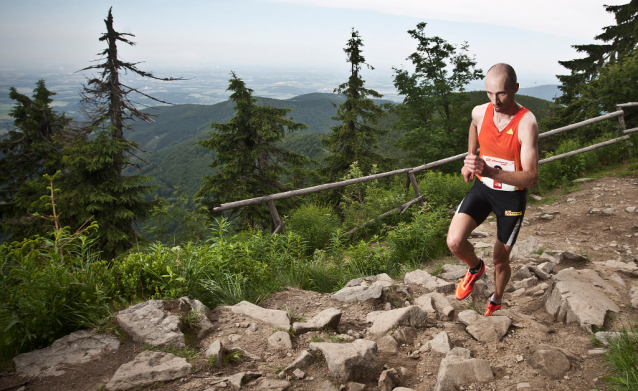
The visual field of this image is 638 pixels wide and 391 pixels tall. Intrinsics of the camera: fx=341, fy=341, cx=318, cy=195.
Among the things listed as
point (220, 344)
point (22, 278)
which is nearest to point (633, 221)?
point (220, 344)

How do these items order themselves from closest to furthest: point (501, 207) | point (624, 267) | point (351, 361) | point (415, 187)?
point (351, 361) < point (501, 207) < point (624, 267) < point (415, 187)

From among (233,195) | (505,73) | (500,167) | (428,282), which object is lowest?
(233,195)

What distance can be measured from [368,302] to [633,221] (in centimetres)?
456

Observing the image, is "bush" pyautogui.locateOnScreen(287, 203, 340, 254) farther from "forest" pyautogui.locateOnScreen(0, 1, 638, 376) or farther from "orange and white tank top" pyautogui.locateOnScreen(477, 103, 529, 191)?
"orange and white tank top" pyautogui.locateOnScreen(477, 103, 529, 191)

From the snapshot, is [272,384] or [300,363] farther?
[300,363]

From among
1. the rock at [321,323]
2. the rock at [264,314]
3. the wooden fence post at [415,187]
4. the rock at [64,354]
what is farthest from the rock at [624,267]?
the rock at [64,354]

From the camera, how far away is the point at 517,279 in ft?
12.5

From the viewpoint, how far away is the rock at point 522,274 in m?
3.79

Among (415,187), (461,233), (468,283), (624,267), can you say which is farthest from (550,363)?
(415,187)

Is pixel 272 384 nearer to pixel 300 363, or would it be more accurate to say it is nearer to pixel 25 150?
pixel 300 363

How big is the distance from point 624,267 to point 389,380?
3373 mm

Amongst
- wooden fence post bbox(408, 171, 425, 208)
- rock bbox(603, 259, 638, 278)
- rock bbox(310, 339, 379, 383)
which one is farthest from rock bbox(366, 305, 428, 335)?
wooden fence post bbox(408, 171, 425, 208)

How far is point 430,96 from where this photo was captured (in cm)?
2612

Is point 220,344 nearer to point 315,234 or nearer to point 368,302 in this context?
point 368,302
